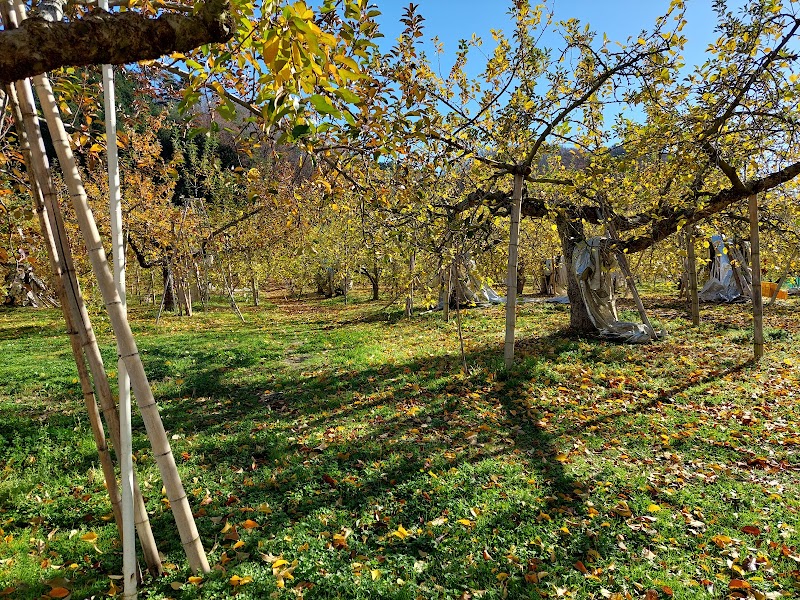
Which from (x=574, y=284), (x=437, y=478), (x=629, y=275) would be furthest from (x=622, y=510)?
(x=574, y=284)

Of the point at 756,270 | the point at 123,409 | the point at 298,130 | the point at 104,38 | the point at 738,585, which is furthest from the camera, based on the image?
the point at 756,270

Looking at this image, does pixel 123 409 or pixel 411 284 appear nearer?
pixel 123 409

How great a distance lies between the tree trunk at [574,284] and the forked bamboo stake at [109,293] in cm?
989

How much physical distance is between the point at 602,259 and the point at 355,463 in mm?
8370

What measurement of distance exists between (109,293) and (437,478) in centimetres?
344

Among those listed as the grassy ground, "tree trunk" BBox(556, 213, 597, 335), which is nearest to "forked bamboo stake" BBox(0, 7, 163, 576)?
the grassy ground

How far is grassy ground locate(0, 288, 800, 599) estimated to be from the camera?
3156mm

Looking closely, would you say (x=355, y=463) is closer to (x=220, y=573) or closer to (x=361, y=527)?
(x=361, y=527)

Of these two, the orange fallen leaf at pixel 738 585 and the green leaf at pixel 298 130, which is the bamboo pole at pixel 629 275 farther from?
the green leaf at pixel 298 130

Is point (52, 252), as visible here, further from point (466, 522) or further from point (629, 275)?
point (629, 275)

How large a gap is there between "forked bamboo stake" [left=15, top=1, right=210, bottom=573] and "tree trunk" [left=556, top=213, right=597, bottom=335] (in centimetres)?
989

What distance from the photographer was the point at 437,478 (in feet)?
14.6

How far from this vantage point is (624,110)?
6.59m

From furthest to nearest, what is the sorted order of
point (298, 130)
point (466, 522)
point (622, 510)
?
point (622, 510), point (466, 522), point (298, 130)
